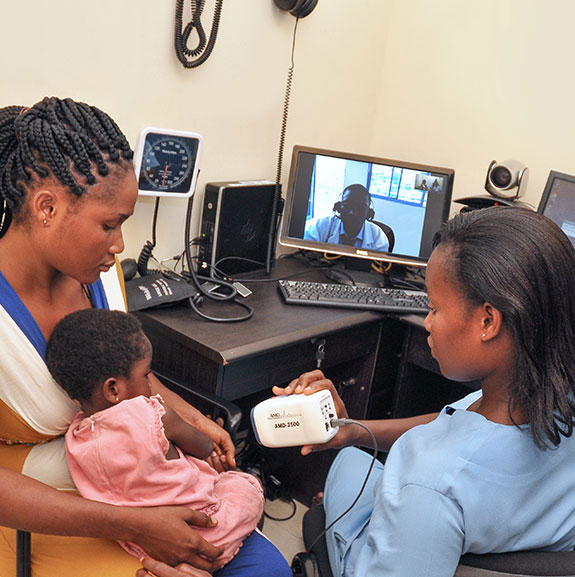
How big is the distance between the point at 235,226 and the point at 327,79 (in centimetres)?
74

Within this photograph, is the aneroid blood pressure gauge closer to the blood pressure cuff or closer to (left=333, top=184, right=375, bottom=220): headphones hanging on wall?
the blood pressure cuff

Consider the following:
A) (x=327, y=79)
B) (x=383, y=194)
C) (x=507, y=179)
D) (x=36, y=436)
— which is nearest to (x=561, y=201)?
(x=507, y=179)

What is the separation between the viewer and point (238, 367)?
1747mm

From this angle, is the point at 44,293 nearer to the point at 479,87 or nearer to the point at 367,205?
the point at 367,205

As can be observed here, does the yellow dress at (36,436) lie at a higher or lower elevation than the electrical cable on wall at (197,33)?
lower

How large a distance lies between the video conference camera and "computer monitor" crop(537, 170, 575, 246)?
167mm

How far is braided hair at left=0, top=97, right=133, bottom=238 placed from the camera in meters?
1.21

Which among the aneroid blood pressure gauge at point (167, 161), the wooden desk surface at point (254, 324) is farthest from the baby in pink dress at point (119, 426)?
the aneroid blood pressure gauge at point (167, 161)

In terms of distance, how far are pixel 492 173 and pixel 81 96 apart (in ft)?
4.65

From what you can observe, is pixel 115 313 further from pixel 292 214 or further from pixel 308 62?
pixel 308 62

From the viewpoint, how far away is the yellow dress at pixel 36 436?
1.21 meters

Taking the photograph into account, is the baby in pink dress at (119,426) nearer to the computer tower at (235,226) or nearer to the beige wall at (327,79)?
the beige wall at (327,79)

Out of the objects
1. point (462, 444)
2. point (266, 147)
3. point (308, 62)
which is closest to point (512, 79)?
point (308, 62)

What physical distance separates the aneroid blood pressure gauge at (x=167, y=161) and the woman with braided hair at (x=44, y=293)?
0.57 meters
